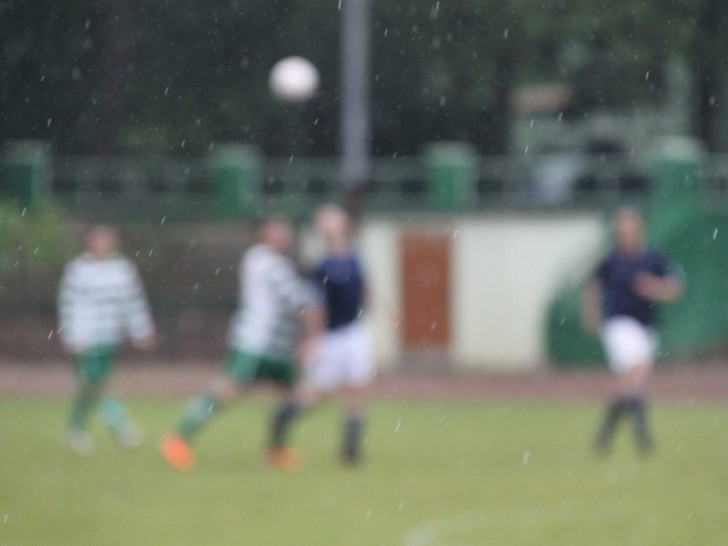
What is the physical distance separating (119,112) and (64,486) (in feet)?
68.2

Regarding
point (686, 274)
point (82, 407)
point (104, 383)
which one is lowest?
point (686, 274)

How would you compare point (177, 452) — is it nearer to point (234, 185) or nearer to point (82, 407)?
point (82, 407)

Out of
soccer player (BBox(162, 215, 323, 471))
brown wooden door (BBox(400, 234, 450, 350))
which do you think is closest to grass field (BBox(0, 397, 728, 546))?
soccer player (BBox(162, 215, 323, 471))

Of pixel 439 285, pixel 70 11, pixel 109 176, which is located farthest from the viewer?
pixel 70 11

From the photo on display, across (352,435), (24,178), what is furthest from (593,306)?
(24,178)

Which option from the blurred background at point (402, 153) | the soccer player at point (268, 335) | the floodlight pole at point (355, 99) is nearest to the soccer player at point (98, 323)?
the soccer player at point (268, 335)

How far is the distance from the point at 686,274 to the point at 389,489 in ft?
43.1

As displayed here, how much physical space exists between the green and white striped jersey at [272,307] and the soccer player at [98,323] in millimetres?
1558

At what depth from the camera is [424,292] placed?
24391mm

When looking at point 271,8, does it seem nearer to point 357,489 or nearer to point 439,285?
point 439,285

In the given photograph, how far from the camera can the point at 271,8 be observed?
35.2m

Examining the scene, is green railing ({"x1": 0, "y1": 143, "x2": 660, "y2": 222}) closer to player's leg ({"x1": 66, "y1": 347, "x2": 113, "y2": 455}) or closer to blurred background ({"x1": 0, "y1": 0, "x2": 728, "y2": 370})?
blurred background ({"x1": 0, "y1": 0, "x2": 728, "y2": 370})

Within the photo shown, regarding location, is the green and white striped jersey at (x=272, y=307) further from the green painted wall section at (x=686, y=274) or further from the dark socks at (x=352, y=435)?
the green painted wall section at (x=686, y=274)

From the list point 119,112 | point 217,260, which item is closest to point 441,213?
point 217,260
